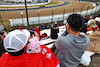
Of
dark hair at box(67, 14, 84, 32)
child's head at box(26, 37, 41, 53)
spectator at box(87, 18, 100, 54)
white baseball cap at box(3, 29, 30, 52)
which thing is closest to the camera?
white baseball cap at box(3, 29, 30, 52)

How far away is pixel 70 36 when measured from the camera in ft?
4.09

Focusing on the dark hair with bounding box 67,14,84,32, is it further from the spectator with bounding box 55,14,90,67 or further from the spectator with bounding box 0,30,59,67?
the spectator with bounding box 0,30,59,67

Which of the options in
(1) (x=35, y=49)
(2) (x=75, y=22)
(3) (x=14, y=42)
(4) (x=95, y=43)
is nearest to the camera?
(3) (x=14, y=42)

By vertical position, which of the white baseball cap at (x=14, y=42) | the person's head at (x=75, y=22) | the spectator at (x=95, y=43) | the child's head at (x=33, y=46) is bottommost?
the spectator at (x=95, y=43)

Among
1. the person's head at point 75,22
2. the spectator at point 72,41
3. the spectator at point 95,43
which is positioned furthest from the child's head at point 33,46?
the spectator at point 95,43

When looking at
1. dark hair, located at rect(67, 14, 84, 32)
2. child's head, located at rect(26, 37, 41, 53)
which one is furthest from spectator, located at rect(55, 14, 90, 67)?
child's head, located at rect(26, 37, 41, 53)

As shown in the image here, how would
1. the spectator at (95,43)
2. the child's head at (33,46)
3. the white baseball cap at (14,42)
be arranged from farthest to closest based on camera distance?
the spectator at (95,43)
the child's head at (33,46)
the white baseball cap at (14,42)

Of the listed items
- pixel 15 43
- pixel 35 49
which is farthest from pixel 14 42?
pixel 35 49

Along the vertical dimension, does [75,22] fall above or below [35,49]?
above

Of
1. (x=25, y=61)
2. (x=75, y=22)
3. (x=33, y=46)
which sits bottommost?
(x=25, y=61)

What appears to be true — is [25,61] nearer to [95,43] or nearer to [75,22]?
[75,22]

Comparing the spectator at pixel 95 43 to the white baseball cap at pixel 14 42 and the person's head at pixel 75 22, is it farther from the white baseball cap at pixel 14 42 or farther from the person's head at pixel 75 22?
the white baseball cap at pixel 14 42

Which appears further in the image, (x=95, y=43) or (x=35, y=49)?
(x=95, y=43)

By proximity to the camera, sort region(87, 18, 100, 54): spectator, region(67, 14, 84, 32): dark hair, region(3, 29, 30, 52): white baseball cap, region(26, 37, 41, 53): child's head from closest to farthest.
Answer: region(3, 29, 30, 52): white baseball cap
region(26, 37, 41, 53): child's head
region(67, 14, 84, 32): dark hair
region(87, 18, 100, 54): spectator
